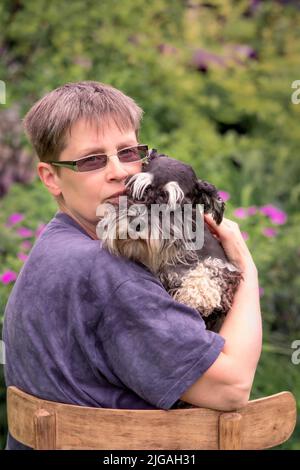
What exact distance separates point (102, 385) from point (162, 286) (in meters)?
0.38

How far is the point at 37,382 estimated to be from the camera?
253 centimetres

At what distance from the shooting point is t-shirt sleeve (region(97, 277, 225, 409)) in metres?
2.33

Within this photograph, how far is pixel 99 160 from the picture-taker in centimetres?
263

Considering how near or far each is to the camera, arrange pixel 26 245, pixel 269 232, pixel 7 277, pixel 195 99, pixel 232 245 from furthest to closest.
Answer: pixel 195 99 → pixel 269 232 → pixel 26 245 → pixel 7 277 → pixel 232 245

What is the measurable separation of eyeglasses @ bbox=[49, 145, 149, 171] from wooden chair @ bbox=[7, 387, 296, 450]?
2.67ft

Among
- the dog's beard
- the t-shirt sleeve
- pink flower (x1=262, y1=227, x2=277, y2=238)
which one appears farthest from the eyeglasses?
pink flower (x1=262, y1=227, x2=277, y2=238)

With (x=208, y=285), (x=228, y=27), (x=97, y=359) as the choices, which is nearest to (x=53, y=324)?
(x=97, y=359)

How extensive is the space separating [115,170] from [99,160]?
2.9 inches

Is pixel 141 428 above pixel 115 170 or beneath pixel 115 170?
beneath

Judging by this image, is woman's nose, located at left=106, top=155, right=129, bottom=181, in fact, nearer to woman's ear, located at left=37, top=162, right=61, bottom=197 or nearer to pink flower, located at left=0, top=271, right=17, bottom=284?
woman's ear, located at left=37, top=162, right=61, bottom=197

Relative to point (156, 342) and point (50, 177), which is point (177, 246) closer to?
point (156, 342)

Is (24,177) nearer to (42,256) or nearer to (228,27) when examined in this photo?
(228,27)

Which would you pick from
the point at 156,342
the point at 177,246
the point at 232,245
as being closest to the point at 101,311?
the point at 156,342
